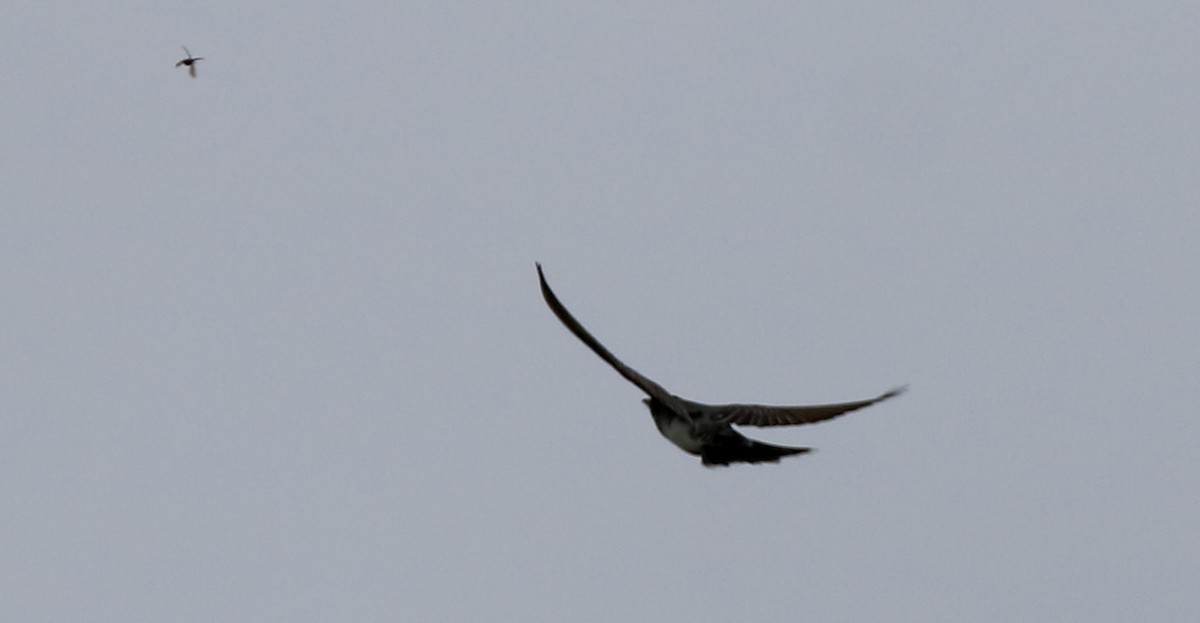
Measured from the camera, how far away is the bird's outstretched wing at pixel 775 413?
19594 mm

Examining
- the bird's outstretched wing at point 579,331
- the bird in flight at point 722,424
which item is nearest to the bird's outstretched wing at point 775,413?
the bird in flight at point 722,424

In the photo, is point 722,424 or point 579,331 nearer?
point 579,331

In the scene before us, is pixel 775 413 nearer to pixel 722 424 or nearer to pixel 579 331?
pixel 722 424

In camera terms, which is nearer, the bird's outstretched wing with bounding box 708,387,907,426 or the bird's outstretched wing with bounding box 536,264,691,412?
the bird's outstretched wing with bounding box 536,264,691,412

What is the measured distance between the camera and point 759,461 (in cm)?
2088

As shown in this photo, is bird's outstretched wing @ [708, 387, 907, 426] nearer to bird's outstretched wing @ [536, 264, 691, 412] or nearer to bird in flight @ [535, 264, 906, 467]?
bird in flight @ [535, 264, 906, 467]

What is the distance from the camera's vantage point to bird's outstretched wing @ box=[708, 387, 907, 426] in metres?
19.6

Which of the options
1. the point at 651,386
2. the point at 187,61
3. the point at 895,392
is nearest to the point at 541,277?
the point at 651,386

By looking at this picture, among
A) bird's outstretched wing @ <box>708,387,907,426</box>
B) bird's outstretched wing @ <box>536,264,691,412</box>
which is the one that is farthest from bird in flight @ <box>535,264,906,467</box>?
bird's outstretched wing @ <box>536,264,691,412</box>

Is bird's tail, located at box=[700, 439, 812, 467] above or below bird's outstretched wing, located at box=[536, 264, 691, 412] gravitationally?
below

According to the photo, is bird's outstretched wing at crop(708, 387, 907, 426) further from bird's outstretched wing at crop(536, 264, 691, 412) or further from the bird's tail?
bird's outstretched wing at crop(536, 264, 691, 412)

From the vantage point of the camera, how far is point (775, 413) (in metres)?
20.4

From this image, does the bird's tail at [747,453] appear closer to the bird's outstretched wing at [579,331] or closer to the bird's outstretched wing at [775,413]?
the bird's outstretched wing at [775,413]

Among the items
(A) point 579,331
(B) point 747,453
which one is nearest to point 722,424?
(B) point 747,453
